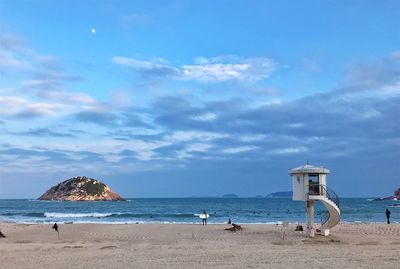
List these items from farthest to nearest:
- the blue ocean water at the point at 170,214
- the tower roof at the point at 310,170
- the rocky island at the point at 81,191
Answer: the rocky island at the point at 81,191 → the blue ocean water at the point at 170,214 → the tower roof at the point at 310,170

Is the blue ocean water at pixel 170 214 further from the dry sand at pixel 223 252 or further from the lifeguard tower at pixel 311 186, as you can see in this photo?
the lifeguard tower at pixel 311 186

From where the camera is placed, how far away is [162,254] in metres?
18.6

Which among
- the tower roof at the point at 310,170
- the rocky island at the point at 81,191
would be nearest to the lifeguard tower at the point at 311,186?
the tower roof at the point at 310,170

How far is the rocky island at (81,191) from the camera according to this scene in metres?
174

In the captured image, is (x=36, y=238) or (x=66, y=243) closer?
(x=66, y=243)

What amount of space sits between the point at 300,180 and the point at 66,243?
12.2 meters

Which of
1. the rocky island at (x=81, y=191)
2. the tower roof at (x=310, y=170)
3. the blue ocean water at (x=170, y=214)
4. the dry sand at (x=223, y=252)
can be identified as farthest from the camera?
the rocky island at (x=81, y=191)

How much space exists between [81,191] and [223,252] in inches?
6497

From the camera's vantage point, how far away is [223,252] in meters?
19.0

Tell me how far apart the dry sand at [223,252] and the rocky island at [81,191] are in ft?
489

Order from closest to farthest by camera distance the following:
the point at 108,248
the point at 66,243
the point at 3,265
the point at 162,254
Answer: the point at 3,265 → the point at 162,254 → the point at 108,248 → the point at 66,243

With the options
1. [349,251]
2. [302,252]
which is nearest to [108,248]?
[302,252]

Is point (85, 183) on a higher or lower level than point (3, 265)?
higher

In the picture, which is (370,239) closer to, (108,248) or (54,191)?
(108,248)
